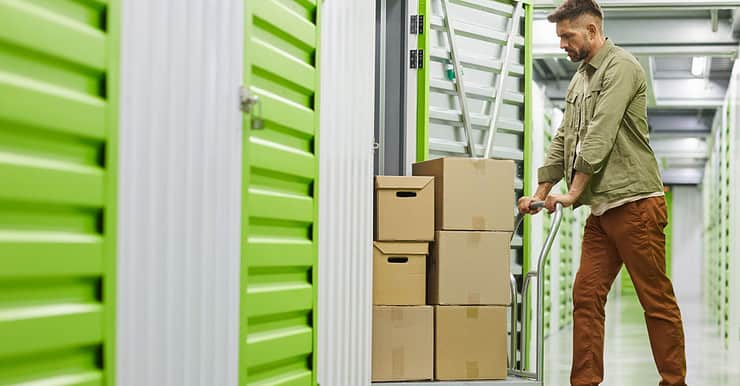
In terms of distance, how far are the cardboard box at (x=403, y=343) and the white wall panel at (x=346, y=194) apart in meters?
0.38

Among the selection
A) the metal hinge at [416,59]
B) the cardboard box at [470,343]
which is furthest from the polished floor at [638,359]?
the metal hinge at [416,59]

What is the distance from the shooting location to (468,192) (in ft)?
14.1

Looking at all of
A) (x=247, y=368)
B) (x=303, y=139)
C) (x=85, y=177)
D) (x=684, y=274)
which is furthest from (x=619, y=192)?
(x=684, y=274)

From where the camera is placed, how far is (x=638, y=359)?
7070 mm

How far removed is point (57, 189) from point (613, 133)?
105 inches

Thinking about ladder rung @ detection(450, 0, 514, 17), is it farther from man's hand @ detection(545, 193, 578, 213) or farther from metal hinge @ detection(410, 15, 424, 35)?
man's hand @ detection(545, 193, 578, 213)

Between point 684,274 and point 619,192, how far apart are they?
2454 centimetres

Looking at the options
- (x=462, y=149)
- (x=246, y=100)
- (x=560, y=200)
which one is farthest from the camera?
(x=462, y=149)

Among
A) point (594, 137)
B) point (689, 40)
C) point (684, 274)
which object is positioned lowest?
point (684, 274)

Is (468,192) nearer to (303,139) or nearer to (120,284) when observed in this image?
(303,139)

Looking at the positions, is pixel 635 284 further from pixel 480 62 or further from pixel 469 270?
pixel 480 62

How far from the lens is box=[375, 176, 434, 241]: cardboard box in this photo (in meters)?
4.18

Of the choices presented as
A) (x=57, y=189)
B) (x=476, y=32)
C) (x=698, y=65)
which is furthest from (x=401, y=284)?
(x=698, y=65)

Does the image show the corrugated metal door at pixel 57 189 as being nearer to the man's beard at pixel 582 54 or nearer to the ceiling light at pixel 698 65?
the man's beard at pixel 582 54
